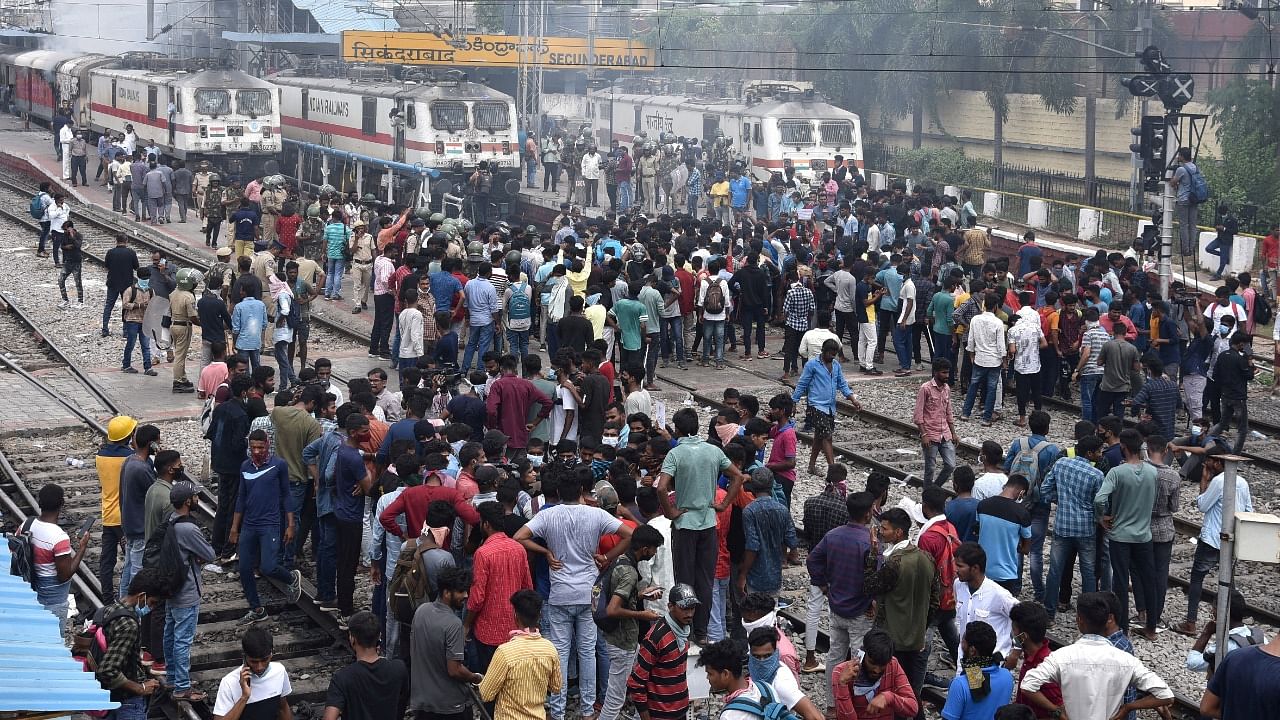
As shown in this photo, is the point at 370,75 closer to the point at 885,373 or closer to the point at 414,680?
the point at 885,373

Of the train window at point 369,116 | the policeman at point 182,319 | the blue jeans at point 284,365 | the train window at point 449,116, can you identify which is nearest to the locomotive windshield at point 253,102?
the train window at point 369,116

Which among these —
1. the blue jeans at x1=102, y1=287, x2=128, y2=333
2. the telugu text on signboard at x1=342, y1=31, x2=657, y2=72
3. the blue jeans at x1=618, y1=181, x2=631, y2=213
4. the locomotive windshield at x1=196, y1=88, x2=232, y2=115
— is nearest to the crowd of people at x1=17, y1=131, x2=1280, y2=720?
the blue jeans at x1=102, y1=287, x2=128, y2=333

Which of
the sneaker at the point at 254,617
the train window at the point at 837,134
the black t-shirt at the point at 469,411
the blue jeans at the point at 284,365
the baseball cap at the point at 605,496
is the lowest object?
the sneaker at the point at 254,617

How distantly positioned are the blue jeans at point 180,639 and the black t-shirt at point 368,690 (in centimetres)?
229

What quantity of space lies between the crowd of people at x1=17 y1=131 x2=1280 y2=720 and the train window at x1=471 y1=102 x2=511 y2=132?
57.4 ft

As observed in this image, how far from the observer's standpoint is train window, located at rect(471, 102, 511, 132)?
35469 mm

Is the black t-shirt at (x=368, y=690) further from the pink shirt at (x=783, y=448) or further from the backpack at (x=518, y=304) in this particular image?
the backpack at (x=518, y=304)

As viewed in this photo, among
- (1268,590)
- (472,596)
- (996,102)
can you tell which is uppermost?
(996,102)

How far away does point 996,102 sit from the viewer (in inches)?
1626

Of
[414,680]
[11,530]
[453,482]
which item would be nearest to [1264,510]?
[453,482]

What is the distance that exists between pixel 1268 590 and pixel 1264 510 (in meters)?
2.45

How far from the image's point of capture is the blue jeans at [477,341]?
17781mm

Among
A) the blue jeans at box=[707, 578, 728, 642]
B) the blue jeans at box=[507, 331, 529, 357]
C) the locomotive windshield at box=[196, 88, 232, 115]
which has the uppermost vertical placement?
the locomotive windshield at box=[196, 88, 232, 115]

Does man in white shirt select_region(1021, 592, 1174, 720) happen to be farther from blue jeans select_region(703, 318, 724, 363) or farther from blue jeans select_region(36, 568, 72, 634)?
blue jeans select_region(703, 318, 724, 363)
